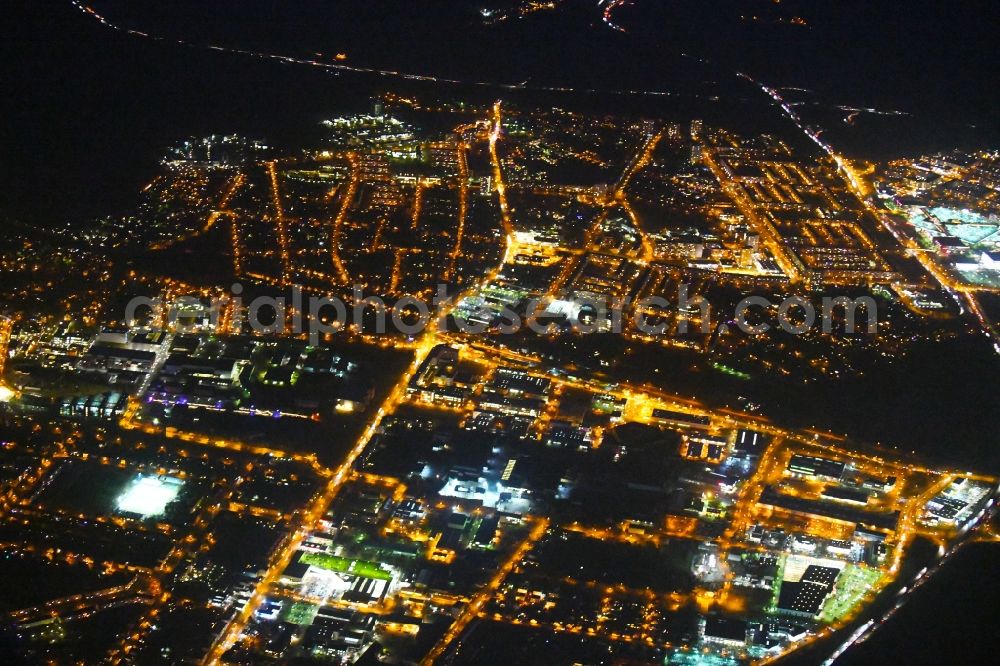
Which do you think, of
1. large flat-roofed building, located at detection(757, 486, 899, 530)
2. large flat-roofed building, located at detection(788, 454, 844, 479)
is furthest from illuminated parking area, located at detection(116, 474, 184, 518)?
large flat-roofed building, located at detection(788, 454, 844, 479)

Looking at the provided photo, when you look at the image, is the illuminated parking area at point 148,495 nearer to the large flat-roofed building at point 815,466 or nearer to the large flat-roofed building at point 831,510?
the large flat-roofed building at point 831,510

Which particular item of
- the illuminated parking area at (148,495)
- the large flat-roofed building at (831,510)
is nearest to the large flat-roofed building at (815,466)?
the large flat-roofed building at (831,510)

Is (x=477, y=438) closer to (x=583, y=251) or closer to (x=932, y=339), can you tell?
(x=583, y=251)

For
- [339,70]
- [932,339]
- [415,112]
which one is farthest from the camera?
[339,70]

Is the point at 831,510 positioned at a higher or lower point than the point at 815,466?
lower

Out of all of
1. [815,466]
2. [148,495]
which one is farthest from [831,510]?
[148,495]

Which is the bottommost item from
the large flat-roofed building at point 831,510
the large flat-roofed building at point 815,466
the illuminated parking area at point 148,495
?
the illuminated parking area at point 148,495

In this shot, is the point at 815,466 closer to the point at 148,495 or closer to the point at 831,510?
the point at 831,510

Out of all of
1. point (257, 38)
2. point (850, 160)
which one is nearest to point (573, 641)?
point (850, 160)
